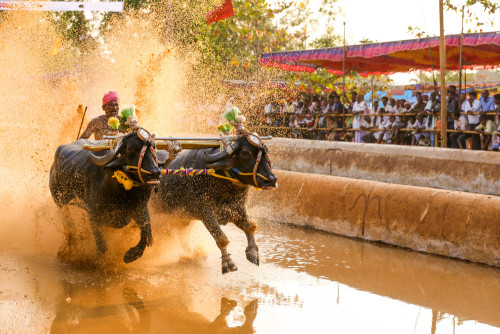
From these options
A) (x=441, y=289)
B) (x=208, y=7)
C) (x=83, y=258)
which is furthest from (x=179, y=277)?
(x=208, y=7)

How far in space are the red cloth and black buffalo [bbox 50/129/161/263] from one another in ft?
39.1

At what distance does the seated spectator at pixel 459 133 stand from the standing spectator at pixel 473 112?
0.10 m

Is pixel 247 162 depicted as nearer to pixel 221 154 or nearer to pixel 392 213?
pixel 221 154

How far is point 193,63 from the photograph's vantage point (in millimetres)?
19125

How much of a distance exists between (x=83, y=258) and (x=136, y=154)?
5.28ft

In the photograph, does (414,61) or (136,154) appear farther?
(414,61)

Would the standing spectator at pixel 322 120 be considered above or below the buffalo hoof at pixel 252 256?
above

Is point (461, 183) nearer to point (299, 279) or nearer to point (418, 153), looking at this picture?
point (418, 153)

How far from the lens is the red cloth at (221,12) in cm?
1859

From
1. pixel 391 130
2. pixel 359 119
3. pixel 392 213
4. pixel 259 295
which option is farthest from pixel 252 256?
pixel 359 119

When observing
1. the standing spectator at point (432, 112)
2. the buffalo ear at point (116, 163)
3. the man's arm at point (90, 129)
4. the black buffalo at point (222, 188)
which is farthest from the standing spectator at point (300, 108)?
the buffalo ear at point (116, 163)

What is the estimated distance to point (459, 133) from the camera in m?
12.8

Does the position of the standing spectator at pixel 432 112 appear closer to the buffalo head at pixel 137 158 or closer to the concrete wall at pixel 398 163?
the concrete wall at pixel 398 163

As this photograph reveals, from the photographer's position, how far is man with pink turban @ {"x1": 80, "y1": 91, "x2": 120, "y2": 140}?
26.8 ft
